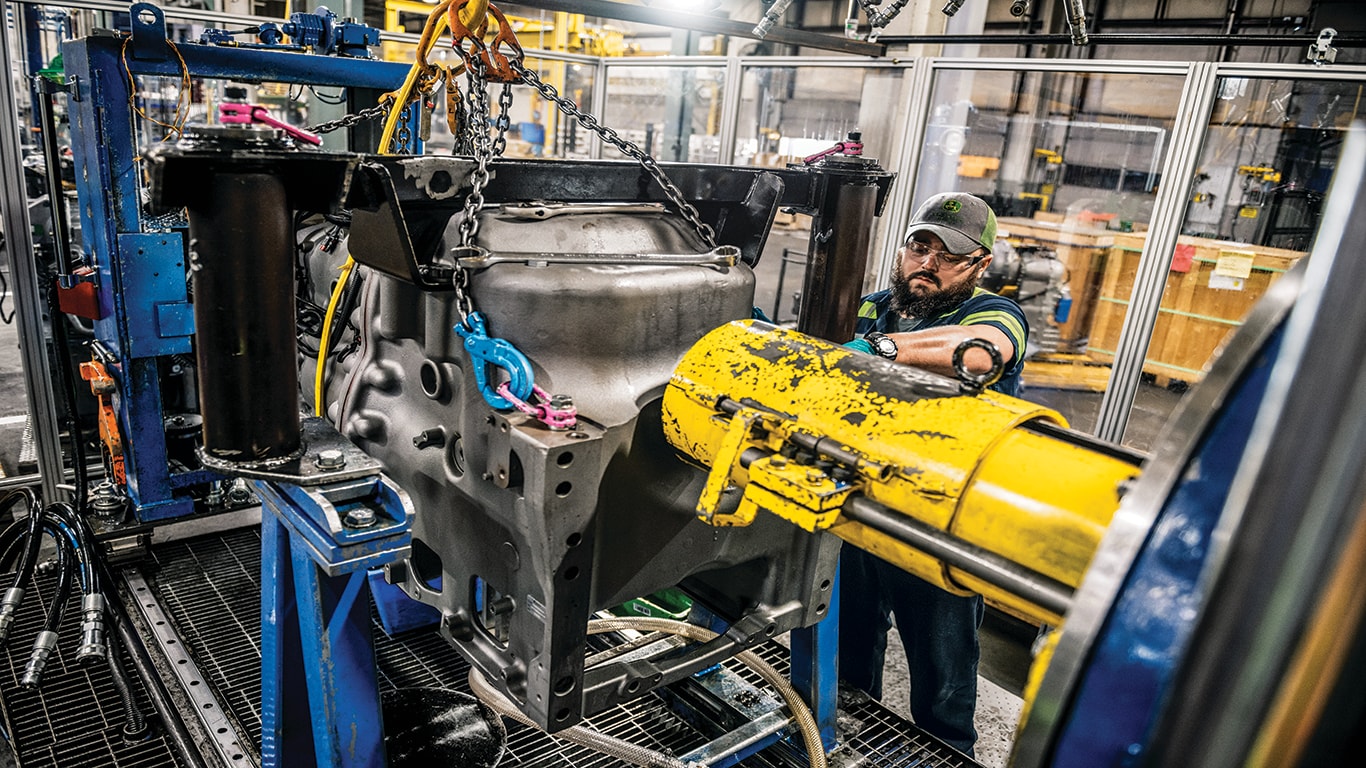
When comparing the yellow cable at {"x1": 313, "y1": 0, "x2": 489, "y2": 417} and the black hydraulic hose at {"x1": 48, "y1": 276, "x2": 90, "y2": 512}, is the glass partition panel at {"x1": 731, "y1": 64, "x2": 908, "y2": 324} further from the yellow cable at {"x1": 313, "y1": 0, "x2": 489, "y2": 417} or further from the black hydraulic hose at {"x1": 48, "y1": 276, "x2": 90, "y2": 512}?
the black hydraulic hose at {"x1": 48, "y1": 276, "x2": 90, "y2": 512}

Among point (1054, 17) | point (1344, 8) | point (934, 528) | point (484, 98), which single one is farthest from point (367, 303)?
point (1054, 17)

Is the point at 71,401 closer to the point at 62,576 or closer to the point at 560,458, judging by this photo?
the point at 62,576

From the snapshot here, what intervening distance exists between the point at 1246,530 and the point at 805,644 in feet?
6.02

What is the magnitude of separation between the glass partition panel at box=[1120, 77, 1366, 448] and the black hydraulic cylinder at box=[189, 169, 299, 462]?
3.85m

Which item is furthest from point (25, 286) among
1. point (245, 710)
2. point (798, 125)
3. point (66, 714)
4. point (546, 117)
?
point (798, 125)

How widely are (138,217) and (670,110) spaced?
172 inches

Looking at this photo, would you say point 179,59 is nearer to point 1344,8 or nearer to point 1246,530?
point 1246,530

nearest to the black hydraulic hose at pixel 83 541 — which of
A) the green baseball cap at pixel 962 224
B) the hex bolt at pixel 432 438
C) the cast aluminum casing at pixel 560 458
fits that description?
the cast aluminum casing at pixel 560 458

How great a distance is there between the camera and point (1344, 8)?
984 centimetres

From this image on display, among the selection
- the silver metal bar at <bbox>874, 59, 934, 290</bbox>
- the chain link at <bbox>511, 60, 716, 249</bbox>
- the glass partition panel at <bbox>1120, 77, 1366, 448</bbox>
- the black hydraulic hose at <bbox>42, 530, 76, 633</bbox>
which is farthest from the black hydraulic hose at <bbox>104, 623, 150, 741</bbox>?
the glass partition panel at <bbox>1120, 77, 1366, 448</bbox>

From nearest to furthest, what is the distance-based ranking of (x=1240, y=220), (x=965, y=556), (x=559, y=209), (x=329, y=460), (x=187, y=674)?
1. (x=965, y=556)
2. (x=329, y=460)
3. (x=559, y=209)
4. (x=187, y=674)
5. (x=1240, y=220)

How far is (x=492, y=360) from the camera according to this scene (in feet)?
4.63

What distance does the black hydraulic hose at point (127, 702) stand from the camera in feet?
7.34

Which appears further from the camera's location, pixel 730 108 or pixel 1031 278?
pixel 1031 278
